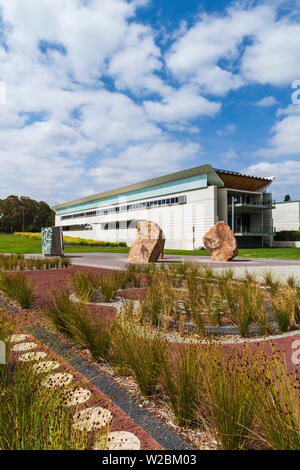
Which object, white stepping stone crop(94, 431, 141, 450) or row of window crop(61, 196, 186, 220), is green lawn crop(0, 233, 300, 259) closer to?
row of window crop(61, 196, 186, 220)

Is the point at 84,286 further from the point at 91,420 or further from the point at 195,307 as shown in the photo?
the point at 91,420

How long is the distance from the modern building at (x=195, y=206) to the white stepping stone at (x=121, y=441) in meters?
29.3

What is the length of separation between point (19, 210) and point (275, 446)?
76.7 m

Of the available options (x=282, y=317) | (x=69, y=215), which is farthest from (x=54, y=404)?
(x=69, y=215)

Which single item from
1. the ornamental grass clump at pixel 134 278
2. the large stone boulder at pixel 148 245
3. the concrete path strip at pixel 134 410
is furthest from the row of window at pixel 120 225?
the concrete path strip at pixel 134 410

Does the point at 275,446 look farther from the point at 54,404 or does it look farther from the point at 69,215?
the point at 69,215

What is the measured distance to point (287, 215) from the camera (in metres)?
43.2

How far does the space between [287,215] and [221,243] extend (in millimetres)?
29927

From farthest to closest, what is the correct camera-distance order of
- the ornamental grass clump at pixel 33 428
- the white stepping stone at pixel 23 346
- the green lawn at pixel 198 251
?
the green lawn at pixel 198 251, the white stepping stone at pixel 23 346, the ornamental grass clump at pixel 33 428

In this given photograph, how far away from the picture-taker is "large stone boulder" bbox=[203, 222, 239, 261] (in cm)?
1700

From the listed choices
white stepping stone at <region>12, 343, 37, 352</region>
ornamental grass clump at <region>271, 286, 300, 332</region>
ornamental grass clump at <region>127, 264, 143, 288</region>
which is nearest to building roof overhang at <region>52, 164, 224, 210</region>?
ornamental grass clump at <region>127, 264, 143, 288</region>

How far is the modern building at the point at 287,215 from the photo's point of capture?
4200 centimetres

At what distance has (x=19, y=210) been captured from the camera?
71.5 m

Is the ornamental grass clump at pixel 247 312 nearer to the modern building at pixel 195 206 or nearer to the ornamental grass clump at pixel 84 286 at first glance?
the ornamental grass clump at pixel 84 286
